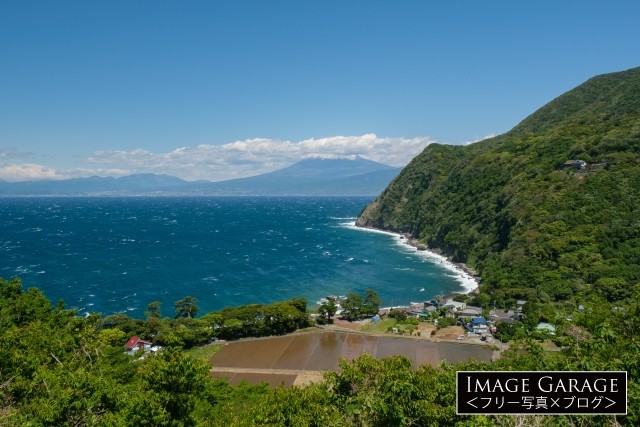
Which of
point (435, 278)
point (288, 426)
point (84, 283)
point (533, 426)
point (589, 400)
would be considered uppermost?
point (589, 400)

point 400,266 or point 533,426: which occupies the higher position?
point 533,426

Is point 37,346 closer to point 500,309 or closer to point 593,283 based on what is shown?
point 500,309

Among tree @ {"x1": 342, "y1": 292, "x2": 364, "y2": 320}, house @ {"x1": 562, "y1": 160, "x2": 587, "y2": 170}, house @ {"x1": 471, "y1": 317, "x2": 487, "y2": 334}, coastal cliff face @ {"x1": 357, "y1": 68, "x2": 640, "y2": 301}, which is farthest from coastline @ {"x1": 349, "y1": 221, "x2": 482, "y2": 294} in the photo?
house @ {"x1": 562, "y1": 160, "x2": 587, "y2": 170}

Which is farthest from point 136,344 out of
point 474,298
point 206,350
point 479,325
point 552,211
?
point 552,211

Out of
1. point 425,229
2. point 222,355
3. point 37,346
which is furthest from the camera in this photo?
point 425,229

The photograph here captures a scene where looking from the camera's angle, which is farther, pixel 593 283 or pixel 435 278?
pixel 435 278

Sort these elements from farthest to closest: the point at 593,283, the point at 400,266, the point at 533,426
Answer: the point at 400,266 → the point at 593,283 → the point at 533,426

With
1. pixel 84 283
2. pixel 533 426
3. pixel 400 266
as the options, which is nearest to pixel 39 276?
pixel 84 283
